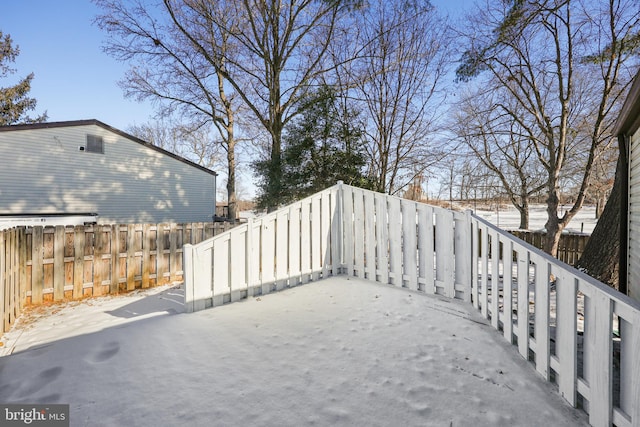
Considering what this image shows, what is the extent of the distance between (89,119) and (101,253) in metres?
9.73

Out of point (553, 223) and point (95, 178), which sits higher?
point (95, 178)

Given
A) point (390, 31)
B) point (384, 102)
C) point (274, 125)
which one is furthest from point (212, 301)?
point (390, 31)

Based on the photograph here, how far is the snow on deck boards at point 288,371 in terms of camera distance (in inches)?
67.9

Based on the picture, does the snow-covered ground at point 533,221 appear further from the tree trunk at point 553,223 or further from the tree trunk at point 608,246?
the tree trunk at point 608,246

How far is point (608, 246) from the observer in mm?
5184

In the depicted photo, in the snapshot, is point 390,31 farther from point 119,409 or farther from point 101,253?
point 119,409

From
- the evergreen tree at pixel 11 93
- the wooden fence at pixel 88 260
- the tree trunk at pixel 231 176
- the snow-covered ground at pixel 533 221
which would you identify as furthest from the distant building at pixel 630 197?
the evergreen tree at pixel 11 93

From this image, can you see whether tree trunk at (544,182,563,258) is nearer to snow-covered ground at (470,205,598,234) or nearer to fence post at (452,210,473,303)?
fence post at (452,210,473,303)

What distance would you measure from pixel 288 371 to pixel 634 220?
15.6 ft

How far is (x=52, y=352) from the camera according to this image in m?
2.52

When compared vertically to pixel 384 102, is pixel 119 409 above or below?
below

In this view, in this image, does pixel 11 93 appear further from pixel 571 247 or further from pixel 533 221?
pixel 533 221

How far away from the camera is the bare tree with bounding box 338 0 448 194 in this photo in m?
9.88

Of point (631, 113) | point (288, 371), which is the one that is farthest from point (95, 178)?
point (631, 113)
